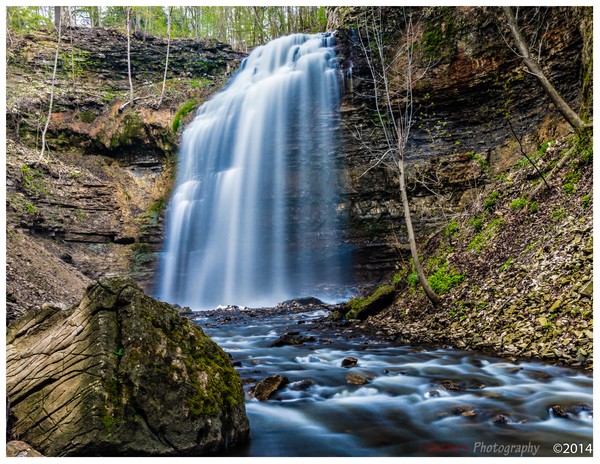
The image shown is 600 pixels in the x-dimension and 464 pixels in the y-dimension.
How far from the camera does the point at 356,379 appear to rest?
18.1 ft

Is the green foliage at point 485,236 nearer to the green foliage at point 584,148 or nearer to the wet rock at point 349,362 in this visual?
the green foliage at point 584,148

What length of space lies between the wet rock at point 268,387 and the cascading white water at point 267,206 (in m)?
12.2

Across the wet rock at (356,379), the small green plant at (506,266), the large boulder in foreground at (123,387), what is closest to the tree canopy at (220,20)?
the small green plant at (506,266)

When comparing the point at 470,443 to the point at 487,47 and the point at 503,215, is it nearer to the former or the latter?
the point at 503,215

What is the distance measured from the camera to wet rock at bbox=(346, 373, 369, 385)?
5465 millimetres

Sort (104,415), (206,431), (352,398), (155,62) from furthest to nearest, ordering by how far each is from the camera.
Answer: (155,62) < (352,398) < (206,431) < (104,415)

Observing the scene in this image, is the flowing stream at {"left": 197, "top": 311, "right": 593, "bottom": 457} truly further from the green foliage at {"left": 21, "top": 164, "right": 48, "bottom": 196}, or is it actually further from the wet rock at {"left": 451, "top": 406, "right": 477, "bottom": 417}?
the green foliage at {"left": 21, "top": 164, "right": 48, "bottom": 196}

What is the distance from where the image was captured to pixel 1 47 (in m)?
3.46

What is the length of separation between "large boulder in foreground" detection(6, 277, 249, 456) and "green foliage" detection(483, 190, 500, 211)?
8.51 m

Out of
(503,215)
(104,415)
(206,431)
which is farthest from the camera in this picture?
(503,215)

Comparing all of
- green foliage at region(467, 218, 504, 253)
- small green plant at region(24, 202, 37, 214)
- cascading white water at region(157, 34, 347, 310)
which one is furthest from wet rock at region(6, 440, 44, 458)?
small green plant at region(24, 202, 37, 214)

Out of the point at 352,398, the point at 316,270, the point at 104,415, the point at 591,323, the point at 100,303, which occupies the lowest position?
the point at 316,270

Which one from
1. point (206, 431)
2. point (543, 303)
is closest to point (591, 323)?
point (543, 303)

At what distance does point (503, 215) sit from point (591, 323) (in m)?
4.33
